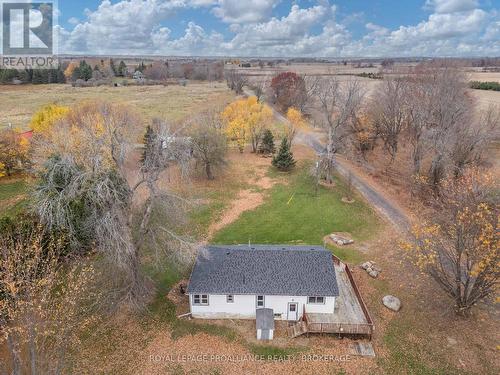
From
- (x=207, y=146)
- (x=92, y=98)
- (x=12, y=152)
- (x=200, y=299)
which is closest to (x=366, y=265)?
(x=200, y=299)

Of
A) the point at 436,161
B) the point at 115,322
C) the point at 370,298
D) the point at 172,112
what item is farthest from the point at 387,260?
the point at 172,112

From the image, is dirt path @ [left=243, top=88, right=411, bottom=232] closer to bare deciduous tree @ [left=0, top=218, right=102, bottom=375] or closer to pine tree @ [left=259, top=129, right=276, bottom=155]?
pine tree @ [left=259, top=129, right=276, bottom=155]

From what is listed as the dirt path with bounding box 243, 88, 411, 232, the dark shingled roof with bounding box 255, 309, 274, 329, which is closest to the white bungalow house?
the dark shingled roof with bounding box 255, 309, 274, 329

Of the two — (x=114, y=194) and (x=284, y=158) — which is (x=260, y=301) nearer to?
(x=114, y=194)

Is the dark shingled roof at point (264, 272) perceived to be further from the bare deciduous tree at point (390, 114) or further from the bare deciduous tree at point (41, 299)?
the bare deciduous tree at point (390, 114)

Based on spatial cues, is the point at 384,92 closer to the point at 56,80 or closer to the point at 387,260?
the point at 387,260

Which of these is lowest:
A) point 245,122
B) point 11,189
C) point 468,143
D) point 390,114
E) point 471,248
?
point 11,189

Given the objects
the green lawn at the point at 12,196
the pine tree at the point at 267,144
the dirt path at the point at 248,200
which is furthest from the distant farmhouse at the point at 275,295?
the pine tree at the point at 267,144

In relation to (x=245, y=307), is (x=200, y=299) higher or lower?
higher
